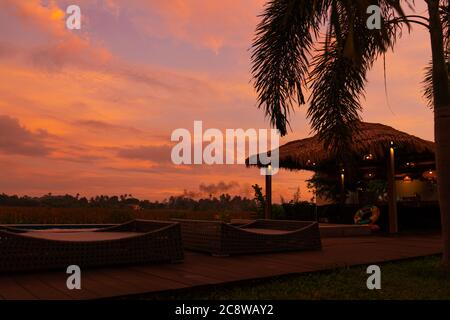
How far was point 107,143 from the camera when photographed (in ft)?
38.1

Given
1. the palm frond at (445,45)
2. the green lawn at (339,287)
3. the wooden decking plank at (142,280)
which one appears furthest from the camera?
the palm frond at (445,45)

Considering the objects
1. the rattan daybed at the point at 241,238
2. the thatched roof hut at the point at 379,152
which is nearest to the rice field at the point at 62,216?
the thatched roof hut at the point at 379,152

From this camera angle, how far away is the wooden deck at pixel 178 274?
11.0 feet

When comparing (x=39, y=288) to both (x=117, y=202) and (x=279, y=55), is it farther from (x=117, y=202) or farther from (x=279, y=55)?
(x=117, y=202)

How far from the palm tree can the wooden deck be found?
1.61 m

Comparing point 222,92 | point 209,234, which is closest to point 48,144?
point 222,92

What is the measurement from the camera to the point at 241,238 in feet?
19.6

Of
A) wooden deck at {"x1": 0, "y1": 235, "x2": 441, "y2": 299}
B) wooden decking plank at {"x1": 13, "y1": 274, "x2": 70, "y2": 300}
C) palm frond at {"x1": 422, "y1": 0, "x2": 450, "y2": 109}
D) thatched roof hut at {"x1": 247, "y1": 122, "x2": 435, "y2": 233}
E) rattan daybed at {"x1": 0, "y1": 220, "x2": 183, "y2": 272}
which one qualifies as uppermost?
palm frond at {"x1": 422, "y1": 0, "x2": 450, "y2": 109}

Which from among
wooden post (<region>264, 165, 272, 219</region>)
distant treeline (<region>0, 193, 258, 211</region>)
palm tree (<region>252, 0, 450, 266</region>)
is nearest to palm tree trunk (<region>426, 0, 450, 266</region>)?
palm tree (<region>252, 0, 450, 266</region>)

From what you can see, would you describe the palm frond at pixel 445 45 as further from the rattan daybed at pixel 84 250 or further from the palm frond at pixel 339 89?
the rattan daybed at pixel 84 250

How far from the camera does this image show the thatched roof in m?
11.2

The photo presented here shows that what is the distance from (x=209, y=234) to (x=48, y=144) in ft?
26.3

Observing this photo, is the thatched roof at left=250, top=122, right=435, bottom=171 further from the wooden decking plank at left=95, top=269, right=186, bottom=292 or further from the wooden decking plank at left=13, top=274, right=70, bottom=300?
the wooden decking plank at left=13, top=274, right=70, bottom=300

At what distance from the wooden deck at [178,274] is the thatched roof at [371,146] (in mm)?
4380
